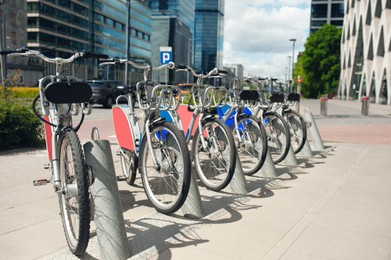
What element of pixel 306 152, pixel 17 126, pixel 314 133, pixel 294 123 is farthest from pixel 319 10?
pixel 17 126

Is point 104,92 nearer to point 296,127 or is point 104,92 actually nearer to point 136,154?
point 296,127

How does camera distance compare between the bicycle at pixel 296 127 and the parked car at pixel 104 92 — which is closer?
the bicycle at pixel 296 127

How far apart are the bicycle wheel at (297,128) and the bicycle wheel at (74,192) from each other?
5.05 meters

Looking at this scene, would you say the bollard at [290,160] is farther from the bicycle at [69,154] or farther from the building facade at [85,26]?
the building facade at [85,26]

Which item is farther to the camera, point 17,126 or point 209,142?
point 17,126

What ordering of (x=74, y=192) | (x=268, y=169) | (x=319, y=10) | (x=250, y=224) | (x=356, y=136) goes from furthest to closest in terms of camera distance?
(x=319, y=10), (x=356, y=136), (x=268, y=169), (x=250, y=224), (x=74, y=192)

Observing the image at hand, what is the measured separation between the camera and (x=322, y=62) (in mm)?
60812

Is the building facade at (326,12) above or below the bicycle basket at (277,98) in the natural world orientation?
above

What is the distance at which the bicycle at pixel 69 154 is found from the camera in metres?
2.84

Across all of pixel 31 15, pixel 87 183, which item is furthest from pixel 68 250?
pixel 31 15

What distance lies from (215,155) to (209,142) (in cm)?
18

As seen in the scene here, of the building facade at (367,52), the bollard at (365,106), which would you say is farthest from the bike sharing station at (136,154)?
the building facade at (367,52)

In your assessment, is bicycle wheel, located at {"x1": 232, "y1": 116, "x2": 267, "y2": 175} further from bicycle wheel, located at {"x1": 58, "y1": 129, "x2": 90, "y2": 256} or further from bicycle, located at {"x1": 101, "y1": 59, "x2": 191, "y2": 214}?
bicycle wheel, located at {"x1": 58, "y1": 129, "x2": 90, "y2": 256}

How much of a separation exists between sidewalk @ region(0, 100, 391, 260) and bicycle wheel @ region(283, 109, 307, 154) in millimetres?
1461
